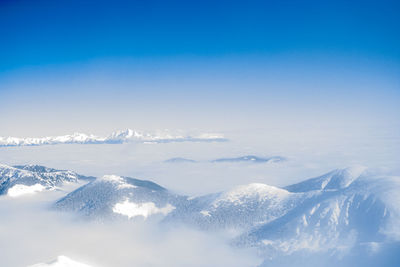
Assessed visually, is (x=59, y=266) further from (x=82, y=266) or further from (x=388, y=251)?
(x=388, y=251)

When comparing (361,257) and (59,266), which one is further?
(361,257)

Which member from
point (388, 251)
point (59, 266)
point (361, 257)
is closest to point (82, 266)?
point (59, 266)

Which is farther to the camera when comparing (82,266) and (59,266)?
(82,266)

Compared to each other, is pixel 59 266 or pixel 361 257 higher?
pixel 59 266

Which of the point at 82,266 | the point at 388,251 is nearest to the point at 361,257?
the point at 388,251

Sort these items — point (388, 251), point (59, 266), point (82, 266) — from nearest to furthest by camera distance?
1. point (59, 266)
2. point (82, 266)
3. point (388, 251)

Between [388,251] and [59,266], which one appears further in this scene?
[388,251]

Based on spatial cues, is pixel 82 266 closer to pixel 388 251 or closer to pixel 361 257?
pixel 361 257

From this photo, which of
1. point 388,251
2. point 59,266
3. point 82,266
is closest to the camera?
point 59,266
